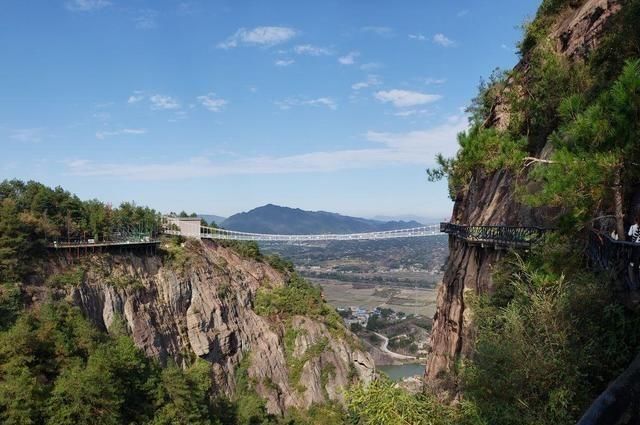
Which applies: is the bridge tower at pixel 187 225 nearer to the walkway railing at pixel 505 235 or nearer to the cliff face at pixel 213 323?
the cliff face at pixel 213 323

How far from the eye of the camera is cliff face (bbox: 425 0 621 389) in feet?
40.2

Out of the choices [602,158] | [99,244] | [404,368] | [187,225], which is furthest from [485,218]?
[404,368]

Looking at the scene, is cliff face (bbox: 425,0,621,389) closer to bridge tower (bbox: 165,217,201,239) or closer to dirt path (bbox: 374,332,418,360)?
bridge tower (bbox: 165,217,201,239)

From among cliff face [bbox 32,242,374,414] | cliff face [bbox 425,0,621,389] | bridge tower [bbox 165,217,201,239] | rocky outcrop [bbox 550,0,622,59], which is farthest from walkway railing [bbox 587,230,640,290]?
bridge tower [bbox 165,217,201,239]

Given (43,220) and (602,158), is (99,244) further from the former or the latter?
(602,158)

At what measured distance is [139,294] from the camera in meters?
28.0

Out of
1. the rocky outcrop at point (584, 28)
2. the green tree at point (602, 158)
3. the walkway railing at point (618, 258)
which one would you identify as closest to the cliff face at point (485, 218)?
the rocky outcrop at point (584, 28)

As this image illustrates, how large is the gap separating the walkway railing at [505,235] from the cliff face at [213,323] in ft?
60.3

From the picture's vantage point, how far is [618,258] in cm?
554

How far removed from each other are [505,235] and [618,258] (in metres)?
5.37

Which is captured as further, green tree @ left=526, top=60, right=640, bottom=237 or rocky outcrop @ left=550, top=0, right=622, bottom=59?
rocky outcrop @ left=550, top=0, right=622, bottom=59

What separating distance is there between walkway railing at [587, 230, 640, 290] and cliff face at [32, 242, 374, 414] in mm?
22218

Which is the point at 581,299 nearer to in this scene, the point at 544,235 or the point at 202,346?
the point at 544,235

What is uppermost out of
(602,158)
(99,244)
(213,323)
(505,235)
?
(602,158)
